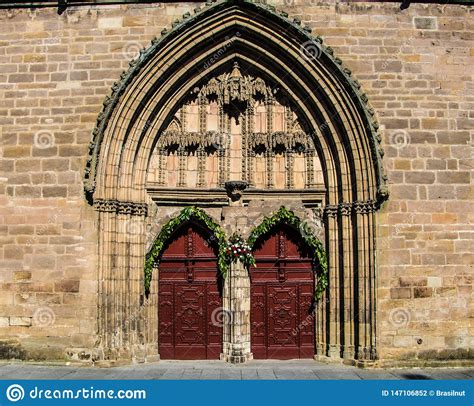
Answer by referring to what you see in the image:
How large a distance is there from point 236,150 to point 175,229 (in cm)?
212

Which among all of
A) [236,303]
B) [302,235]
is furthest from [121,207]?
[302,235]

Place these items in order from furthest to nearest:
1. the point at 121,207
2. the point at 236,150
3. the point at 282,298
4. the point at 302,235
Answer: the point at 236,150 → the point at 282,298 → the point at 302,235 → the point at 121,207

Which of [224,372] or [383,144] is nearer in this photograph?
[224,372]

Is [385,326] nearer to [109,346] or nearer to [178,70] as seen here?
[109,346]

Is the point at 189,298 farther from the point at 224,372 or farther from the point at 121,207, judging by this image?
the point at 121,207

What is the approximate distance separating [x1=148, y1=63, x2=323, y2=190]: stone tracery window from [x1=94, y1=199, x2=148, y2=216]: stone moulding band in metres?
0.76

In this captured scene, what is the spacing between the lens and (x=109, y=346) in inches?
432

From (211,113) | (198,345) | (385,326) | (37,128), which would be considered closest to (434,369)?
(385,326)

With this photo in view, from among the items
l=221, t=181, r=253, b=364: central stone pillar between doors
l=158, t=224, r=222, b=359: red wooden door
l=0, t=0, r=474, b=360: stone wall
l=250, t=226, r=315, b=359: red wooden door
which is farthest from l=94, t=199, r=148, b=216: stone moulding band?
l=250, t=226, r=315, b=359: red wooden door

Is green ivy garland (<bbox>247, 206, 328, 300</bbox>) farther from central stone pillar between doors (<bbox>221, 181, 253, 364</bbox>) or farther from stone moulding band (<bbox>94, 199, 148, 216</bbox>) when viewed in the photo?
stone moulding band (<bbox>94, 199, 148, 216</bbox>)

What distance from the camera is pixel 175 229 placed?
11.9m

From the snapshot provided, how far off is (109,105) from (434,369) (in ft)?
25.7

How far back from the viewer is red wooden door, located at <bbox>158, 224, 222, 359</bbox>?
469 inches

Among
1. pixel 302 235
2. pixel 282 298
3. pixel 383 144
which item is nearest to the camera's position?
pixel 383 144
